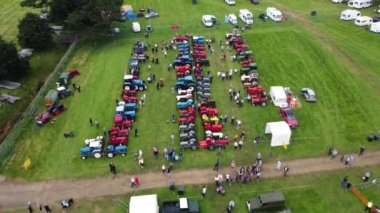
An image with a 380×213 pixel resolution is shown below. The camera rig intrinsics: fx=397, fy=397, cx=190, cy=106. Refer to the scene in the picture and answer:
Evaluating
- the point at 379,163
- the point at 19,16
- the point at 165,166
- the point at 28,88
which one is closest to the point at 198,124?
the point at 165,166

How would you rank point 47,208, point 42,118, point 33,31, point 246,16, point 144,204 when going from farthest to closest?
point 246,16, point 33,31, point 42,118, point 47,208, point 144,204

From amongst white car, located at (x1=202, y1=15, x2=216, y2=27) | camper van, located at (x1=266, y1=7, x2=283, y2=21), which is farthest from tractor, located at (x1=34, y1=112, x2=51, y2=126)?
camper van, located at (x1=266, y1=7, x2=283, y2=21)

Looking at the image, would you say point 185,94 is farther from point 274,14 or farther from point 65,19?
point 274,14

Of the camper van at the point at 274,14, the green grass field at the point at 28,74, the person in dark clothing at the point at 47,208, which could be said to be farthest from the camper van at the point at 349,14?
the person in dark clothing at the point at 47,208

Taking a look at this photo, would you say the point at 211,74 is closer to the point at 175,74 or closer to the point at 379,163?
the point at 175,74

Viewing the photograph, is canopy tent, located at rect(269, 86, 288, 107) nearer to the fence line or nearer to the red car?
the red car

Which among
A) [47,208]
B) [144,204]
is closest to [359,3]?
[144,204]
